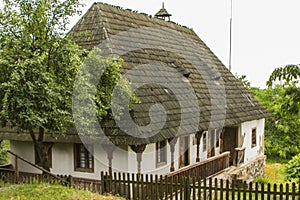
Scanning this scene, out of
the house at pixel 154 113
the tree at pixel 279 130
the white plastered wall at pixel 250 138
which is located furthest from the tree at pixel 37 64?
the tree at pixel 279 130

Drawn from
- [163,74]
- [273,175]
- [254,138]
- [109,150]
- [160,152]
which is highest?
[163,74]

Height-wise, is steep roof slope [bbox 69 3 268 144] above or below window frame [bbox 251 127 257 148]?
above

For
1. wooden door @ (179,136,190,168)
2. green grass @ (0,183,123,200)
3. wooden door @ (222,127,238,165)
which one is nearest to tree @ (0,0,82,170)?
green grass @ (0,183,123,200)

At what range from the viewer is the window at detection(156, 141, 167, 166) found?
41.2 feet

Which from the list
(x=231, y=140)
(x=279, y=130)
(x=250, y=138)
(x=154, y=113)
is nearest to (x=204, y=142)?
(x=231, y=140)

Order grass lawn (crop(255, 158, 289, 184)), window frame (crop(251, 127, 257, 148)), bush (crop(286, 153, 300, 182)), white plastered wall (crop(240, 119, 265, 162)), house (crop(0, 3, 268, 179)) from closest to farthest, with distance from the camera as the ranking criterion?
house (crop(0, 3, 268, 179))
bush (crop(286, 153, 300, 182))
grass lawn (crop(255, 158, 289, 184))
white plastered wall (crop(240, 119, 265, 162))
window frame (crop(251, 127, 257, 148))

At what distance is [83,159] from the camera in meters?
12.1

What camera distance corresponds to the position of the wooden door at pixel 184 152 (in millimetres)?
13898

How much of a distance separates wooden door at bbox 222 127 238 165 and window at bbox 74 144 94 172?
7.66 metres

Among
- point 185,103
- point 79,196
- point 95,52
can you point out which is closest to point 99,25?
point 95,52

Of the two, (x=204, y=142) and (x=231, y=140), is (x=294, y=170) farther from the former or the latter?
(x=204, y=142)

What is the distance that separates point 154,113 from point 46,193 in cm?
383

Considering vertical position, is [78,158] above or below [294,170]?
above

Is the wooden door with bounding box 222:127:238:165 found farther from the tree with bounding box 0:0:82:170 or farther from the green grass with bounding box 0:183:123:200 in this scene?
Answer: the tree with bounding box 0:0:82:170
